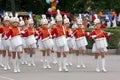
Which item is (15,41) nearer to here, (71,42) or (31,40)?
(31,40)

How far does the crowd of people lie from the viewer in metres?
18.7

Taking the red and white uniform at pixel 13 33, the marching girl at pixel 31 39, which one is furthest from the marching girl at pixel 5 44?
the marching girl at pixel 31 39

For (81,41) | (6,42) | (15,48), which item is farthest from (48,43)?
(15,48)

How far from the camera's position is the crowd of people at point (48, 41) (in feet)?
61.2

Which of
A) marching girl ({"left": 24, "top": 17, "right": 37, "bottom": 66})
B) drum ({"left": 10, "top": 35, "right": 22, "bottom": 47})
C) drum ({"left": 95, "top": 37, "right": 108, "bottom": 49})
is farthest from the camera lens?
marching girl ({"left": 24, "top": 17, "right": 37, "bottom": 66})

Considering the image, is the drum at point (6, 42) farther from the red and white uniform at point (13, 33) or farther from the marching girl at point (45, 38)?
the marching girl at point (45, 38)

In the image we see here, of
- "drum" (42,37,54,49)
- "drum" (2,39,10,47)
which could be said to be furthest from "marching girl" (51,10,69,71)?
"drum" (2,39,10,47)

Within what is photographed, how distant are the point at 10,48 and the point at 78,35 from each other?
9.42 ft

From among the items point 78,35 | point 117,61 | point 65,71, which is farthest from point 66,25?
point 117,61

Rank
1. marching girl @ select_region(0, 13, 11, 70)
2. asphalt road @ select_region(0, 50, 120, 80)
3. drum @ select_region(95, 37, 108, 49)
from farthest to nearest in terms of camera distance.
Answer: marching girl @ select_region(0, 13, 11, 70) < drum @ select_region(95, 37, 108, 49) < asphalt road @ select_region(0, 50, 120, 80)

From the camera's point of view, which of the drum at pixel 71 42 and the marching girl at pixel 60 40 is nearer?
the marching girl at pixel 60 40

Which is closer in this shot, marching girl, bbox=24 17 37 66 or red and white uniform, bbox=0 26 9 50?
red and white uniform, bbox=0 26 9 50

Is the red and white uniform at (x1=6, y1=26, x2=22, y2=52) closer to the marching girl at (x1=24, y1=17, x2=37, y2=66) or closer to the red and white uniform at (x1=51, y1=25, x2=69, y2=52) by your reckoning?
the red and white uniform at (x1=51, y1=25, x2=69, y2=52)

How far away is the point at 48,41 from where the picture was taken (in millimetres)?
20031
